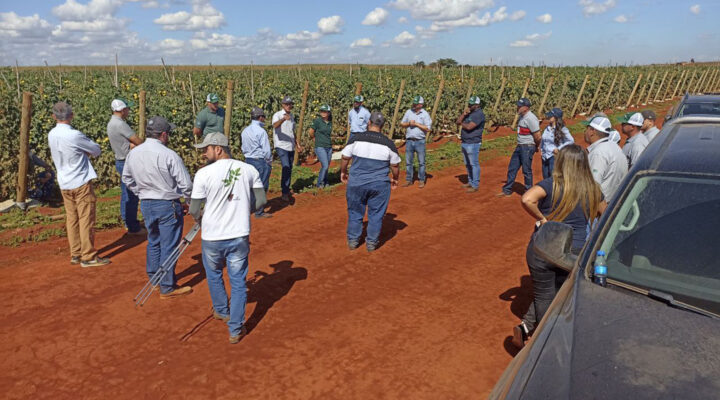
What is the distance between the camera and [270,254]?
23.0ft

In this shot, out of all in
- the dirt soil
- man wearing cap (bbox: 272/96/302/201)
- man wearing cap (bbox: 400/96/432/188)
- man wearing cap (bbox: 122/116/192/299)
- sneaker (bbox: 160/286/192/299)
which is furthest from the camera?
man wearing cap (bbox: 400/96/432/188)

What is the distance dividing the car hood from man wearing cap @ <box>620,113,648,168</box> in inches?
184

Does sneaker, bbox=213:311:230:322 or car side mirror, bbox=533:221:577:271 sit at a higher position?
car side mirror, bbox=533:221:577:271

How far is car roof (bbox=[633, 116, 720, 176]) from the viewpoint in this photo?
111 inches

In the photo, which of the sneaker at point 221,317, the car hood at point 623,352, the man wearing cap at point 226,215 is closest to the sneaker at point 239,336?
the man wearing cap at point 226,215

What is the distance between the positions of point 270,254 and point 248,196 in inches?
92.0

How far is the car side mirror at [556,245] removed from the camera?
2922 millimetres

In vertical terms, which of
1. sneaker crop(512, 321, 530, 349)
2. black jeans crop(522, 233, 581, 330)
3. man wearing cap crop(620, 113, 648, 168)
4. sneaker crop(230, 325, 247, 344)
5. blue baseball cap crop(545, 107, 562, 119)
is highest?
blue baseball cap crop(545, 107, 562, 119)

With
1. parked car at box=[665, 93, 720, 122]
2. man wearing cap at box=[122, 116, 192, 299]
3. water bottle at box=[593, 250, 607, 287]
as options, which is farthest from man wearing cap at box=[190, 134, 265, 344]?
parked car at box=[665, 93, 720, 122]

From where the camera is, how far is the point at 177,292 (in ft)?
18.7

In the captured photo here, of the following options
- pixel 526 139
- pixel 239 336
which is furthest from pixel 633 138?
pixel 239 336

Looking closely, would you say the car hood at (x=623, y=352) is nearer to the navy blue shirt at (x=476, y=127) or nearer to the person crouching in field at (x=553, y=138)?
the person crouching in field at (x=553, y=138)

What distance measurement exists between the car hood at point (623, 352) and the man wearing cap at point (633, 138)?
468 centimetres

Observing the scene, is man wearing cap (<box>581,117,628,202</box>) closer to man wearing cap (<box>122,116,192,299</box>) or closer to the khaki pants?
man wearing cap (<box>122,116,192,299</box>)
